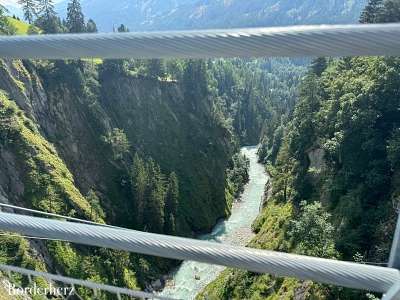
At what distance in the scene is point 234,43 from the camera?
2.31 meters

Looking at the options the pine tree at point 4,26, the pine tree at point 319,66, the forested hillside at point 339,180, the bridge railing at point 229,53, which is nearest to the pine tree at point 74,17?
the pine tree at point 4,26

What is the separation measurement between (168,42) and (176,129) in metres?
64.4

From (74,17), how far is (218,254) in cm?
6767

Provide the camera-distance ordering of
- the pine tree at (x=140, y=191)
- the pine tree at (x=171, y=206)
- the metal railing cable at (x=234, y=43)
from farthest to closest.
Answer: the pine tree at (x=171, y=206) < the pine tree at (x=140, y=191) < the metal railing cable at (x=234, y=43)

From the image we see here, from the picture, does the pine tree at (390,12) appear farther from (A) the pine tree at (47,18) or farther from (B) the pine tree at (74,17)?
(B) the pine tree at (74,17)

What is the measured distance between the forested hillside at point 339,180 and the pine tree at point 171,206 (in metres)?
10.0

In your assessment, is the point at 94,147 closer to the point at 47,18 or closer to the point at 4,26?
the point at 4,26

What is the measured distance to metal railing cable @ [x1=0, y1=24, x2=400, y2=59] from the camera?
215 centimetres

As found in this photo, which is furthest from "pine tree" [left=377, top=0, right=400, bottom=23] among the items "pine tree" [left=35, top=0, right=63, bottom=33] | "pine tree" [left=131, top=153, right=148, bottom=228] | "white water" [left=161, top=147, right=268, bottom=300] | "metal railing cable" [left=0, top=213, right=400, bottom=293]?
"pine tree" [left=35, top=0, right=63, bottom=33]

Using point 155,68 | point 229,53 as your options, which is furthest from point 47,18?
point 229,53

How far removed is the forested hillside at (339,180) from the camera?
26.0 metres

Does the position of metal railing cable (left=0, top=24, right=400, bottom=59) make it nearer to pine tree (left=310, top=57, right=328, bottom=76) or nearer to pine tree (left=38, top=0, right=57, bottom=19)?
pine tree (left=310, top=57, right=328, bottom=76)

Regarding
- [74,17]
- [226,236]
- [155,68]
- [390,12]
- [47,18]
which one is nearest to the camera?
[390,12]

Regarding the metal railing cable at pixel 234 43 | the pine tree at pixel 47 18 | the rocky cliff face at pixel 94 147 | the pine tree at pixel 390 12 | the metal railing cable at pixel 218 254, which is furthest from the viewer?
the pine tree at pixel 47 18
